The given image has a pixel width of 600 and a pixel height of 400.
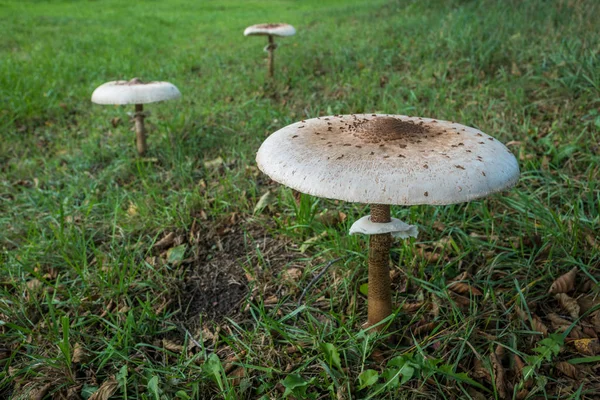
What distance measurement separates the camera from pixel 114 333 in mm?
2520

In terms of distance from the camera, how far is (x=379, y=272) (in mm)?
2217

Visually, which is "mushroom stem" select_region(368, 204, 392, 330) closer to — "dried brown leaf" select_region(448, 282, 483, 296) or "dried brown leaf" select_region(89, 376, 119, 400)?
"dried brown leaf" select_region(448, 282, 483, 296)

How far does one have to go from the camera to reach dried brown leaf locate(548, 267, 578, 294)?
2455mm

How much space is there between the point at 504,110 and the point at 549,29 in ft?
6.88

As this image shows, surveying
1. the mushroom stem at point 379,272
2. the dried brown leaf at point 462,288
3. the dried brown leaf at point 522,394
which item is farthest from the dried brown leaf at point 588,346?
the mushroom stem at point 379,272

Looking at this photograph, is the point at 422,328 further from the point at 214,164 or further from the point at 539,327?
the point at 214,164

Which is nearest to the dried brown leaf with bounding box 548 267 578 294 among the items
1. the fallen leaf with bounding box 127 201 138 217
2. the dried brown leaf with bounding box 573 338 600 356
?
the dried brown leaf with bounding box 573 338 600 356

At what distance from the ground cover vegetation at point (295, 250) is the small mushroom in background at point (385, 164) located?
0.65 meters

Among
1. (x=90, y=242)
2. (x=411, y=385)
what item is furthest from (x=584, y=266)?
(x=90, y=242)

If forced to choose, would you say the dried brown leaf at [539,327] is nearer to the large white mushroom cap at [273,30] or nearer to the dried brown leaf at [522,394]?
the dried brown leaf at [522,394]

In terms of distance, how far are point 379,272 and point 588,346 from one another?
3.50 ft

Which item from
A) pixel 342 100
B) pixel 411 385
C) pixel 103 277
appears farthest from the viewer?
pixel 342 100

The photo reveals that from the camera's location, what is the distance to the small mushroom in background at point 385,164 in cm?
156

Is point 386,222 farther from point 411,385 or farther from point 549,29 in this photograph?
point 549,29
